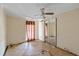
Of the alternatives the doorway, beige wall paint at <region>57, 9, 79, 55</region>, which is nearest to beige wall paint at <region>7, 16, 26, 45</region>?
the doorway

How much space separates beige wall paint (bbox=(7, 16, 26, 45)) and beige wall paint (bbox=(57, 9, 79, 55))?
753mm

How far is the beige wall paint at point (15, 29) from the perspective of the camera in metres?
2.14

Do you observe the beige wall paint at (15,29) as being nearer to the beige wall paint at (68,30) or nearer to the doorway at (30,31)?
the doorway at (30,31)

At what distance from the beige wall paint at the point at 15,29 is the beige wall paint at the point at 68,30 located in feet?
2.47

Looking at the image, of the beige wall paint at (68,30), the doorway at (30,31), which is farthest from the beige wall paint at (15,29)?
the beige wall paint at (68,30)

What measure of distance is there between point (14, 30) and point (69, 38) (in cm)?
113

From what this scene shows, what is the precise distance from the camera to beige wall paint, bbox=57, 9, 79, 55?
2.16 m

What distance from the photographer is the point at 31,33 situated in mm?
2400

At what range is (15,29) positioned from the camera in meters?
2.29

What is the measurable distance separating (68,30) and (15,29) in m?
1.06

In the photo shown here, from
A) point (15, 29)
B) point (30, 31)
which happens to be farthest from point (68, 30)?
point (15, 29)

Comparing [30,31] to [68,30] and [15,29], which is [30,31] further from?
[68,30]

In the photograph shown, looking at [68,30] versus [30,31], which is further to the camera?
[30,31]

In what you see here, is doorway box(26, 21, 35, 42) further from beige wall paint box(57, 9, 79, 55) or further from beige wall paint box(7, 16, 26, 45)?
beige wall paint box(57, 9, 79, 55)
